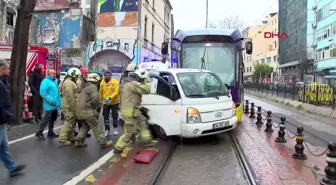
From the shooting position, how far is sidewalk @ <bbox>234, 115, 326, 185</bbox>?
566cm

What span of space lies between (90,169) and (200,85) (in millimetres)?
3629

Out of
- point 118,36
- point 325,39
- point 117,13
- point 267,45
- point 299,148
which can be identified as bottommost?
point 299,148

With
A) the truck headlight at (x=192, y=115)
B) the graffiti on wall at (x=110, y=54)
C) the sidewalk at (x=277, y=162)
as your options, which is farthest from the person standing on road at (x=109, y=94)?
the graffiti on wall at (x=110, y=54)

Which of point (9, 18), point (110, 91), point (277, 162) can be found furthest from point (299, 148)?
point (9, 18)

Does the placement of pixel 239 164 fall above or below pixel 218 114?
below

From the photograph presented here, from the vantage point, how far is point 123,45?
84.8 feet

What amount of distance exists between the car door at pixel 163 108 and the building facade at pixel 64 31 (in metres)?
18.6

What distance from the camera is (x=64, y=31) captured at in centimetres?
2619

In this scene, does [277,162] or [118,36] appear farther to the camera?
[118,36]

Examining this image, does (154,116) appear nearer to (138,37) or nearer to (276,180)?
(276,180)

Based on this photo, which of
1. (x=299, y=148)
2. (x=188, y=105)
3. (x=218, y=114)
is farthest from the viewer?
(x=218, y=114)

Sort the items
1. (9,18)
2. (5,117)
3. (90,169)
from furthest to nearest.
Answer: (9,18) < (90,169) < (5,117)

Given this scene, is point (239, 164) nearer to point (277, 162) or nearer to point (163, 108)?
point (277, 162)

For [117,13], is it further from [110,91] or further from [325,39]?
[325,39]
